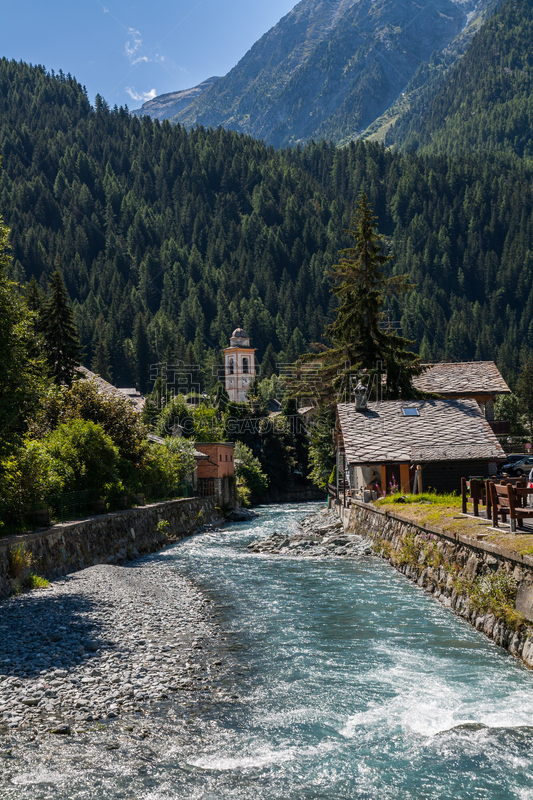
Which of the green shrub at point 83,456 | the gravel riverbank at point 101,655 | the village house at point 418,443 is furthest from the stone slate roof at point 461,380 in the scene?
the gravel riverbank at point 101,655

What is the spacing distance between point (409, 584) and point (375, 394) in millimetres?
21870

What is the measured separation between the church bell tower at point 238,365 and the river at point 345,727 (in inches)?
5533

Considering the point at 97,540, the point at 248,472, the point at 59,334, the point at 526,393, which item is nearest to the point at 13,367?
the point at 97,540

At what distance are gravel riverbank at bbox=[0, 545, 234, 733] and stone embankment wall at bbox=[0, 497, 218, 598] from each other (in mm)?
1321

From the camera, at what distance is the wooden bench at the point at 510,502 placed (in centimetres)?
1280

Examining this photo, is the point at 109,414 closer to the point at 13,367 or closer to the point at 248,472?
the point at 13,367

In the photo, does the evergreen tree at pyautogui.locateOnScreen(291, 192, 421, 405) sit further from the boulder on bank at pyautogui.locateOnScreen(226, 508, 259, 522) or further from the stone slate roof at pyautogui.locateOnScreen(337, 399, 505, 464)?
the boulder on bank at pyautogui.locateOnScreen(226, 508, 259, 522)

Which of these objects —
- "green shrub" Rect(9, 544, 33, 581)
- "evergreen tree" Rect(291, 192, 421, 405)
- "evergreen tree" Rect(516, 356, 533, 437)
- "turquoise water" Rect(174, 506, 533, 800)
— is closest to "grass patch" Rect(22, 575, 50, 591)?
"green shrub" Rect(9, 544, 33, 581)

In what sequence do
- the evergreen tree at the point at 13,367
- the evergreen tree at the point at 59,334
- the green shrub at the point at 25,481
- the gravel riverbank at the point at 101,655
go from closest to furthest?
1. the gravel riverbank at the point at 101,655
2. the evergreen tree at the point at 13,367
3. the green shrub at the point at 25,481
4. the evergreen tree at the point at 59,334

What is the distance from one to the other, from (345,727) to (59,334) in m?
44.3

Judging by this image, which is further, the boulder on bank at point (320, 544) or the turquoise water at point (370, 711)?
the boulder on bank at point (320, 544)

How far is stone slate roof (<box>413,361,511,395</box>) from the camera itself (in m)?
45.9

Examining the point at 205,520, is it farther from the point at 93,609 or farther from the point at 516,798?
the point at 516,798

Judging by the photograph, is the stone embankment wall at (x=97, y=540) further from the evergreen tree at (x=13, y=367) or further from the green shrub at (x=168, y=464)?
the evergreen tree at (x=13, y=367)
